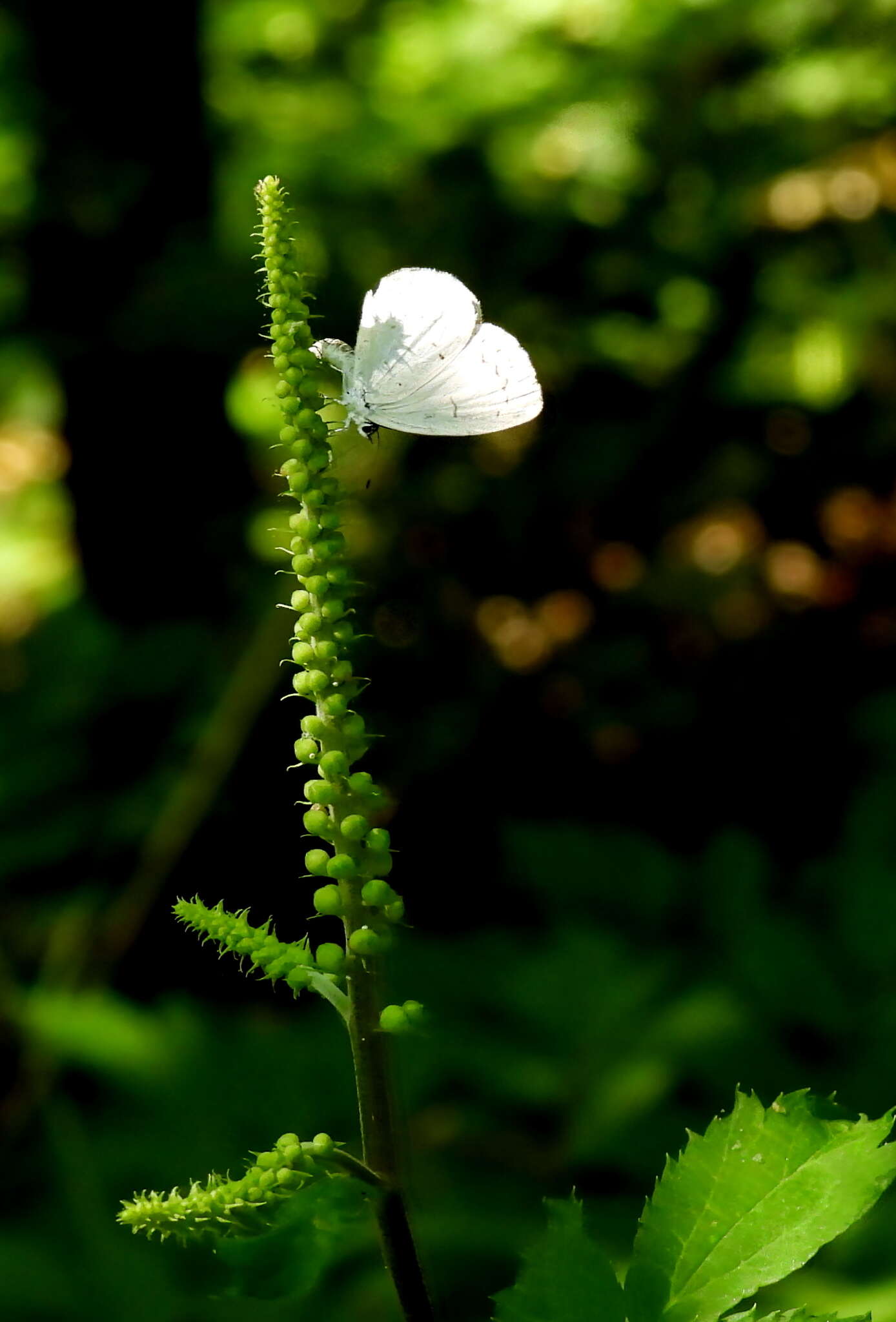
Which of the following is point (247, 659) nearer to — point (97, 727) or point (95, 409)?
point (97, 727)

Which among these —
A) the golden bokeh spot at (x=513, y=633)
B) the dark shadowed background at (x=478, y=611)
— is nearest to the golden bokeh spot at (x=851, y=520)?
the dark shadowed background at (x=478, y=611)

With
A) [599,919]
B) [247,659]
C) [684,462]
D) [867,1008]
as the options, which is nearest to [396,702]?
[247,659]

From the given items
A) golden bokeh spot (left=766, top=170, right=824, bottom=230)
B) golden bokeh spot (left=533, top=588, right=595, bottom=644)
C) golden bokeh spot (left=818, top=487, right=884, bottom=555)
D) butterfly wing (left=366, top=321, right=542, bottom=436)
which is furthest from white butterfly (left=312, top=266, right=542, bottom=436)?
golden bokeh spot (left=818, top=487, right=884, bottom=555)

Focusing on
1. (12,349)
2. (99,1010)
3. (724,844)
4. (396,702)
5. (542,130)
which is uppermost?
(542,130)

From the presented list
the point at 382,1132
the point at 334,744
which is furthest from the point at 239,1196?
the point at 334,744

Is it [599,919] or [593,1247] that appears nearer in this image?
[593,1247]

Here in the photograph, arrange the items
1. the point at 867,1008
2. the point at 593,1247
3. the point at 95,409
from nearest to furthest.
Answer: the point at 593,1247 → the point at 867,1008 → the point at 95,409

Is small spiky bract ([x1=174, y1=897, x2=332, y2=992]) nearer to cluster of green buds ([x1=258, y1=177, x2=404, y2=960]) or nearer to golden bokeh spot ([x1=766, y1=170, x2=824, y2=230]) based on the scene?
cluster of green buds ([x1=258, y1=177, x2=404, y2=960])
